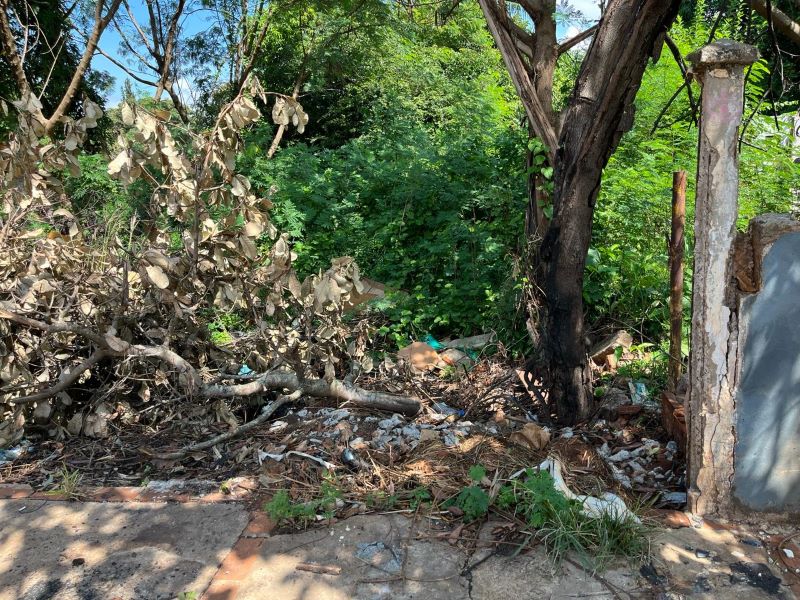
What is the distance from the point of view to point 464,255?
6523mm

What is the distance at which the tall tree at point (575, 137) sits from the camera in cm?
365

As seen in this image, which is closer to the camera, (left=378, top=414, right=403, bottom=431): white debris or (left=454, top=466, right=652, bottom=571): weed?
(left=454, top=466, right=652, bottom=571): weed

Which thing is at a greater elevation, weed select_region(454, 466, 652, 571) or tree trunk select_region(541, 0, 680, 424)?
tree trunk select_region(541, 0, 680, 424)

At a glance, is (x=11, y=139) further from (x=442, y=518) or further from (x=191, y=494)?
(x=442, y=518)

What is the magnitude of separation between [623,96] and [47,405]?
4.13 m

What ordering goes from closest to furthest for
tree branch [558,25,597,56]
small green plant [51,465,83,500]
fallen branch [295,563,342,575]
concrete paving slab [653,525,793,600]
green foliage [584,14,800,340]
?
concrete paving slab [653,525,793,600], fallen branch [295,563,342,575], small green plant [51,465,83,500], tree branch [558,25,597,56], green foliage [584,14,800,340]

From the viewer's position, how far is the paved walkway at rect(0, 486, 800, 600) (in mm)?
2533

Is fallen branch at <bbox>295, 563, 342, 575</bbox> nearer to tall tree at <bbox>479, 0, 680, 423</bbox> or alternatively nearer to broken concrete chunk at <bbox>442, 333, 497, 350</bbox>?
tall tree at <bbox>479, 0, 680, 423</bbox>

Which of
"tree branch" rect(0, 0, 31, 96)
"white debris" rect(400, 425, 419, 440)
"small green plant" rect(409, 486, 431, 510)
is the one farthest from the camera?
"tree branch" rect(0, 0, 31, 96)

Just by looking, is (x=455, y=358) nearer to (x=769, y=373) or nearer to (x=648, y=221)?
(x=648, y=221)

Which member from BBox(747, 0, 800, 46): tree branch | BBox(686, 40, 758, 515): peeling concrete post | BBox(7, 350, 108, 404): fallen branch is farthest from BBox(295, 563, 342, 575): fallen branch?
BBox(747, 0, 800, 46): tree branch

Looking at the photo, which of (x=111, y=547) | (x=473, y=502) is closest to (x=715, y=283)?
(x=473, y=502)

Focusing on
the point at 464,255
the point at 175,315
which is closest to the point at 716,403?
the point at 175,315

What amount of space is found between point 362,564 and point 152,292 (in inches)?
98.7
